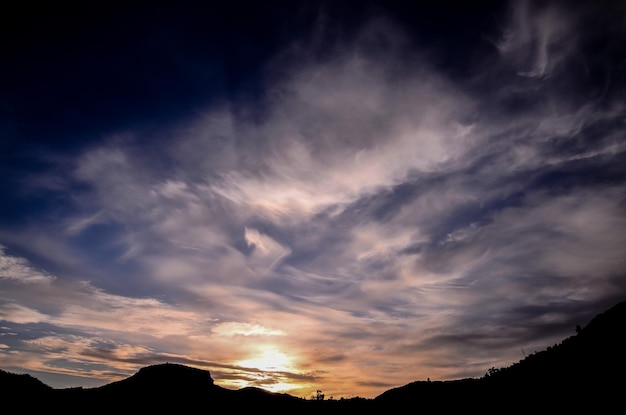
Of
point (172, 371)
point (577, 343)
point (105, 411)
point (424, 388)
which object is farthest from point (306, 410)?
point (577, 343)

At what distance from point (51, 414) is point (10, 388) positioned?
18.1ft

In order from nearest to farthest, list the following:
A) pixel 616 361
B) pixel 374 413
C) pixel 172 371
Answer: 1. pixel 616 361
2. pixel 374 413
3. pixel 172 371

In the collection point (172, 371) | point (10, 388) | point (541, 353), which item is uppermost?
point (541, 353)

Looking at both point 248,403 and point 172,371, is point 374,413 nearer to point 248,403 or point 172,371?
point 248,403

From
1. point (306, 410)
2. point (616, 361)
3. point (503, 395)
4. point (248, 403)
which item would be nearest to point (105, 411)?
point (248, 403)

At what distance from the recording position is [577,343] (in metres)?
24.8

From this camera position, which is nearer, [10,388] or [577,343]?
[577,343]

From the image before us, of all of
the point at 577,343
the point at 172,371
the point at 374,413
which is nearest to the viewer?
the point at 577,343

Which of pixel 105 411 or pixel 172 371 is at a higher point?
pixel 172 371

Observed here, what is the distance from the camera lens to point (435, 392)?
31.7m

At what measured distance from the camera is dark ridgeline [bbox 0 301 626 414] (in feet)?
65.5

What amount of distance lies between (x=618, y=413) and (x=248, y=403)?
99.5ft

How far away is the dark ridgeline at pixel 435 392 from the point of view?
1995 cm

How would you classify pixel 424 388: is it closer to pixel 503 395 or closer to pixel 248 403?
pixel 503 395
